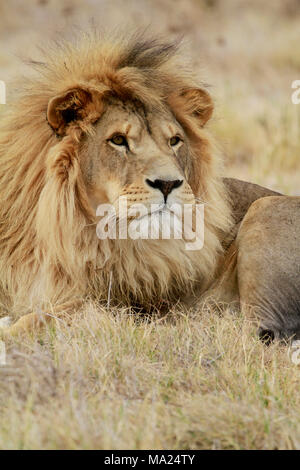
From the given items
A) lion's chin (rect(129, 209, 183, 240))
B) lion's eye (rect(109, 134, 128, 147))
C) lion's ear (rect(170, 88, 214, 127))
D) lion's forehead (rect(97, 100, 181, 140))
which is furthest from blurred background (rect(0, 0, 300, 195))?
lion's chin (rect(129, 209, 183, 240))

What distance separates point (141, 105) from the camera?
14.7 ft

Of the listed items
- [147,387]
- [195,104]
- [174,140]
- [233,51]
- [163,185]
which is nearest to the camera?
[147,387]

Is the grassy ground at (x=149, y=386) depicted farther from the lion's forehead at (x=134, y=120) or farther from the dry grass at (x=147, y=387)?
the lion's forehead at (x=134, y=120)

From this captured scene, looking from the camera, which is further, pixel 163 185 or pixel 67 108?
pixel 67 108

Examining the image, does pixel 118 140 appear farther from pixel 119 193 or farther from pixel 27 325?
pixel 27 325

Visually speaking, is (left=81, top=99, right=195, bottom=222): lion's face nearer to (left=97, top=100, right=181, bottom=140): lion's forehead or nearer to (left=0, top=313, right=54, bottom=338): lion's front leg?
(left=97, top=100, right=181, bottom=140): lion's forehead

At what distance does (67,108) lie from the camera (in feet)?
14.4

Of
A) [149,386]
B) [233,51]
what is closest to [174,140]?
[149,386]

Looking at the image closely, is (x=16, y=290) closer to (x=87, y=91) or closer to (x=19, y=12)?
(x=87, y=91)

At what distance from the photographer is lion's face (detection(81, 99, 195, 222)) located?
4.15 metres

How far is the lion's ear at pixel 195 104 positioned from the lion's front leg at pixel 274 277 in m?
0.76

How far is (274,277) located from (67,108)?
1.47 meters

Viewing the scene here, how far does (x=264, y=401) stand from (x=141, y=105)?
1778mm

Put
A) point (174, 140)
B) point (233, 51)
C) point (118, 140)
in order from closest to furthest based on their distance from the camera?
point (118, 140), point (174, 140), point (233, 51)
